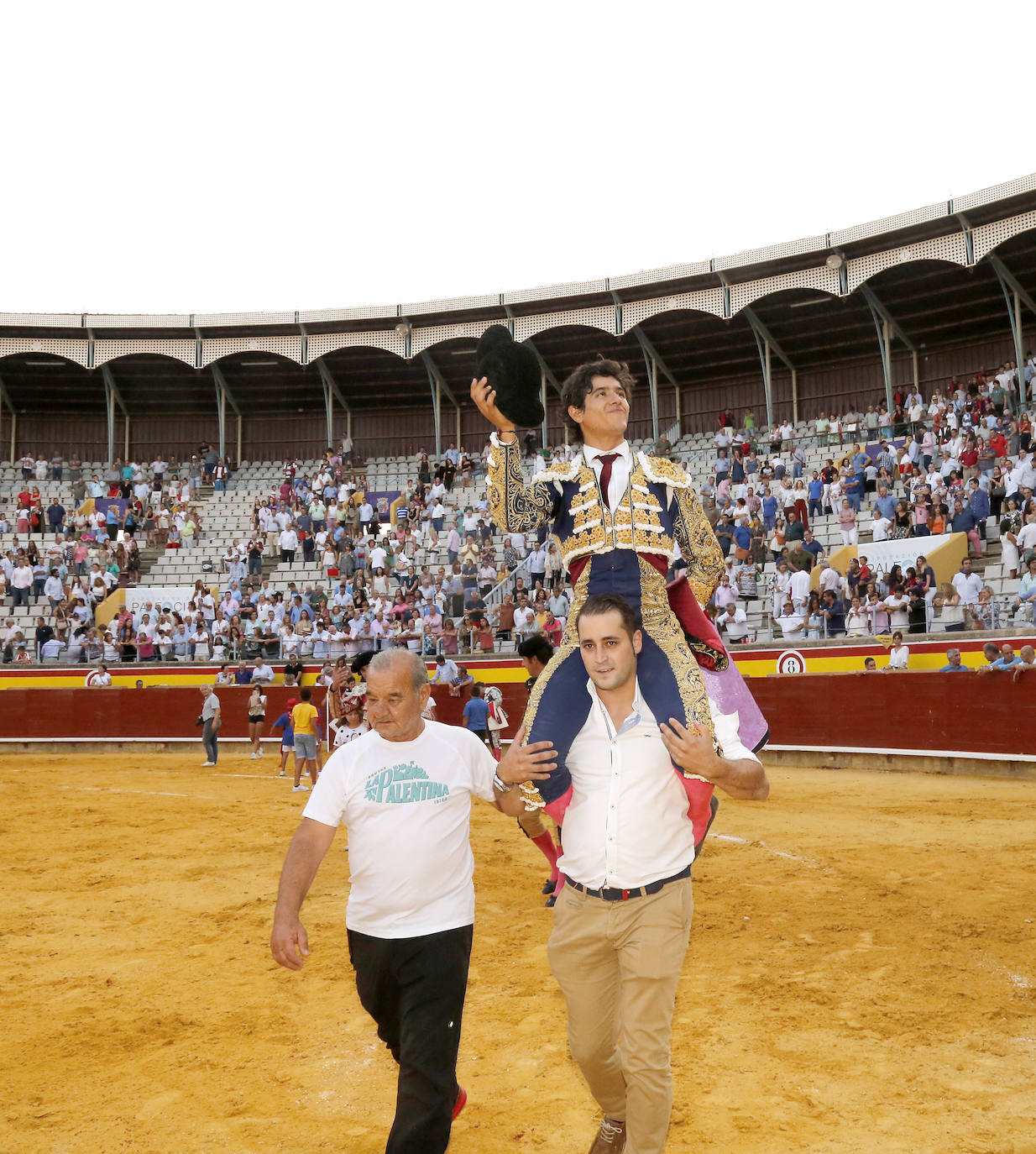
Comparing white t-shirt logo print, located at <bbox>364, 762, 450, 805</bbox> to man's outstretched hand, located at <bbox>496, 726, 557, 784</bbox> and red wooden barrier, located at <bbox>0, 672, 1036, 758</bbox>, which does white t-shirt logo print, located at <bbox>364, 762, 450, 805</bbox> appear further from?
red wooden barrier, located at <bbox>0, 672, 1036, 758</bbox>

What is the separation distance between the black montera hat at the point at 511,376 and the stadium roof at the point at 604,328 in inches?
652

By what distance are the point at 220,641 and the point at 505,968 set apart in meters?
14.9

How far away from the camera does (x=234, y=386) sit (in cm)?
2703

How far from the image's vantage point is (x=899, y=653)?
13406 mm

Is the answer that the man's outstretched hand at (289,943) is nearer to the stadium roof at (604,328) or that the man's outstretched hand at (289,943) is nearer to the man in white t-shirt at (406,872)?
the man in white t-shirt at (406,872)

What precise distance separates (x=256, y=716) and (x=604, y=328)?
34.8 feet

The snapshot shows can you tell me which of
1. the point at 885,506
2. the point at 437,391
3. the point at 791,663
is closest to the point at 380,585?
the point at 437,391

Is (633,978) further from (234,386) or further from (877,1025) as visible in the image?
(234,386)

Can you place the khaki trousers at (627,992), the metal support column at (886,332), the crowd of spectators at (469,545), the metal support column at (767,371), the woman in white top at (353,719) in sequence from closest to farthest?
the khaki trousers at (627,992), the woman in white top at (353,719), the crowd of spectators at (469,545), the metal support column at (886,332), the metal support column at (767,371)

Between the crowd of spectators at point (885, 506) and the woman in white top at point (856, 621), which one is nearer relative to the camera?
the crowd of spectators at point (885, 506)

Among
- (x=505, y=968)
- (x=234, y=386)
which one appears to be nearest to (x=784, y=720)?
(x=505, y=968)

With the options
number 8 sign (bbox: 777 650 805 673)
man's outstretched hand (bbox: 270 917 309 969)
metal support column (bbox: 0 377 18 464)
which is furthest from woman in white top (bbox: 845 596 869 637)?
metal support column (bbox: 0 377 18 464)

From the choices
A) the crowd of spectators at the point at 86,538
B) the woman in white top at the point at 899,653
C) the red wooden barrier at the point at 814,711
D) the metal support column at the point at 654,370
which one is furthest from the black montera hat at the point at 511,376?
the metal support column at the point at 654,370

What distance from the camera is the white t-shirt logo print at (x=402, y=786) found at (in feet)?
10.0
